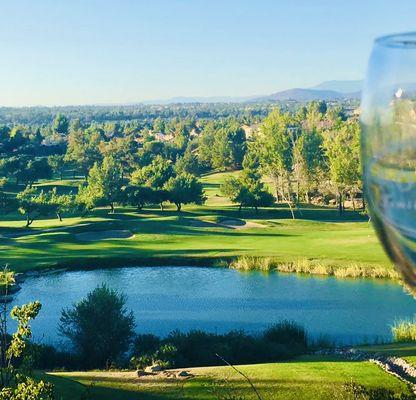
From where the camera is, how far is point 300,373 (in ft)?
51.1

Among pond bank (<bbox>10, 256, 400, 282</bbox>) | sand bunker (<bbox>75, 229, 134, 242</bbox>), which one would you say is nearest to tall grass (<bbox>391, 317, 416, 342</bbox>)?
pond bank (<bbox>10, 256, 400, 282</bbox>)

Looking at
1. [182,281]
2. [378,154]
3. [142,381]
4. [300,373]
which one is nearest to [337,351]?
[300,373]

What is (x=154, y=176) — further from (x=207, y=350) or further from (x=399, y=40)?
(x=399, y=40)

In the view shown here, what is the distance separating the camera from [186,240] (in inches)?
1727

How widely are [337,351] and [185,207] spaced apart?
38375mm

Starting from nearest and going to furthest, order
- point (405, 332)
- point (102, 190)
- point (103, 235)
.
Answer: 1. point (405, 332)
2. point (103, 235)
3. point (102, 190)

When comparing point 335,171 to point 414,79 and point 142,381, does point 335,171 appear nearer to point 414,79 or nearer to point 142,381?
point 142,381

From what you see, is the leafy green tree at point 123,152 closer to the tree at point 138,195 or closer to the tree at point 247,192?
the tree at point 138,195

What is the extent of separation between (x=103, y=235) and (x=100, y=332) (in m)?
25.3

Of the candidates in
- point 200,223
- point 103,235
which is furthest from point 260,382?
point 200,223

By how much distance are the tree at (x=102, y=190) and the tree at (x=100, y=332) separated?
29.9m

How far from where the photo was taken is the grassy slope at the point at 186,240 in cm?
3766

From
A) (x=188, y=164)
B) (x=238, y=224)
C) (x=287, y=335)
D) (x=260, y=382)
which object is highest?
(x=260, y=382)

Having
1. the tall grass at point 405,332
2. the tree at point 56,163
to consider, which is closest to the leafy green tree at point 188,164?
the tree at point 56,163
